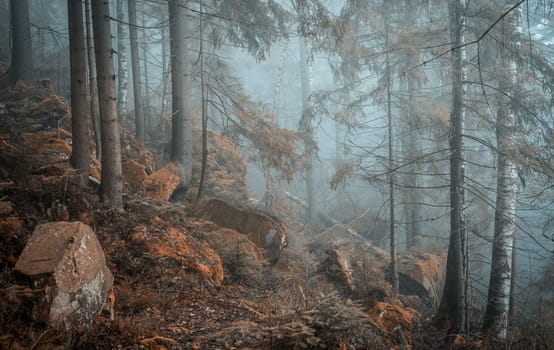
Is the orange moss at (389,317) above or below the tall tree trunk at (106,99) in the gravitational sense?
below

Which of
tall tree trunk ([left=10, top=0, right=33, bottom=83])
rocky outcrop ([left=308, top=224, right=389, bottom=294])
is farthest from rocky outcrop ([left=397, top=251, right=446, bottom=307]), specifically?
tall tree trunk ([left=10, top=0, right=33, bottom=83])

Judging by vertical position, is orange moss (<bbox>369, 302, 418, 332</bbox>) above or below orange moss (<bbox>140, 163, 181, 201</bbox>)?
below

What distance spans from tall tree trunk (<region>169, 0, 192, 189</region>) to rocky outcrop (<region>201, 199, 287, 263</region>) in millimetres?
1315

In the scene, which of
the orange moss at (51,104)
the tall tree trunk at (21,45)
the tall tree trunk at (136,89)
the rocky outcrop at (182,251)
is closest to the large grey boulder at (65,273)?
the rocky outcrop at (182,251)

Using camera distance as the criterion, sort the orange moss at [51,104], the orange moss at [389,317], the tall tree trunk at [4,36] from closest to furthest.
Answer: the orange moss at [389,317], the orange moss at [51,104], the tall tree trunk at [4,36]

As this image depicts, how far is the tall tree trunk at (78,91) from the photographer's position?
21.4ft

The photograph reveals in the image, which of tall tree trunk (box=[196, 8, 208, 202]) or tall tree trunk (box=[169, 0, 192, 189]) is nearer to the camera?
tall tree trunk (box=[196, 8, 208, 202])

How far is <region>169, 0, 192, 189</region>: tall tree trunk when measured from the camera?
10.2m

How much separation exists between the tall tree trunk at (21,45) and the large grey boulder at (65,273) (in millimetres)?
11362

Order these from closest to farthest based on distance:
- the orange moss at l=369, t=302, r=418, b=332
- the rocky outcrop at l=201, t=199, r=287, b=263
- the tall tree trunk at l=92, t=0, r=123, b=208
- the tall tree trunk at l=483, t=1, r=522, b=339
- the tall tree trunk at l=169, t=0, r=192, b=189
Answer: the orange moss at l=369, t=302, r=418, b=332 < the tall tree trunk at l=92, t=0, r=123, b=208 < the tall tree trunk at l=483, t=1, r=522, b=339 < the rocky outcrop at l=201, t=199, r=287, b=263 < the tall tree trunk at l=169, t=0, r=192, b=189

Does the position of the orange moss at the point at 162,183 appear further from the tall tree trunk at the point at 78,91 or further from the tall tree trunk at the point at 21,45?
the tall tree trunk at the point at 21,45

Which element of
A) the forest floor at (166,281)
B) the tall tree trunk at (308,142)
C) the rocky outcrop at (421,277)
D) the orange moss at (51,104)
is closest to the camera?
the forest floor at (166,281)

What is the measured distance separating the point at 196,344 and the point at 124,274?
2068mm

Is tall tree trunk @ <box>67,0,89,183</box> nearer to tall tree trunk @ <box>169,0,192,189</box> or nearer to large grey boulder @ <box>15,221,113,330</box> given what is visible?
large grey boulder @ <box>15,221,113,330</box>
